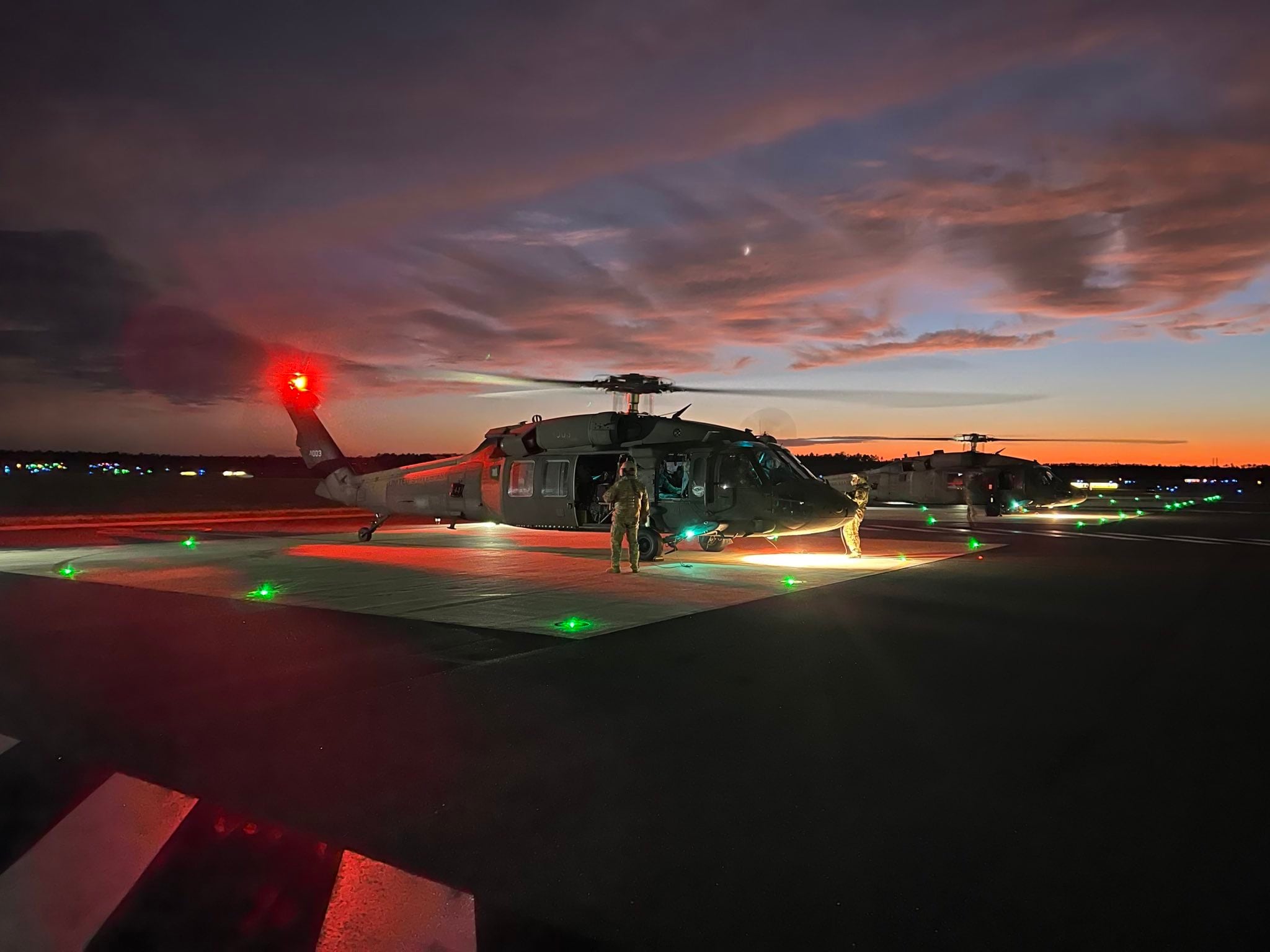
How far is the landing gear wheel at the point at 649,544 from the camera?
51.3 ft

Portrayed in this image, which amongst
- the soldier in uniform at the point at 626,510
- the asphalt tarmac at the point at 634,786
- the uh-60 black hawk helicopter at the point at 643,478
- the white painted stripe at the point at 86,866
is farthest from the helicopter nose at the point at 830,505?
the white painted stripe at the point at 86,866

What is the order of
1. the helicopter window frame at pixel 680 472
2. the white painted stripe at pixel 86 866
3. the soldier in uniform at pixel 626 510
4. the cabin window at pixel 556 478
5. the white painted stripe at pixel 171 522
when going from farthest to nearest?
the white painted stripe at pixel 171 522, the cabin window at pixel 556 478, the helicopter window frame at pixel 680 472, the soldier in uniform at pixel 626 510, the white painted stripe at pixel 86 866

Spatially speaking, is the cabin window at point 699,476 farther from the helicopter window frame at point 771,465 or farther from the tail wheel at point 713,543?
the tail wheel at point 713,543

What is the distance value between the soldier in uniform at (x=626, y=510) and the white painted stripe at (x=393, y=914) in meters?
10.6

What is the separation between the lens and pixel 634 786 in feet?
14.8

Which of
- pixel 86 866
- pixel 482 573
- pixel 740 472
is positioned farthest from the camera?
pixel 740 472

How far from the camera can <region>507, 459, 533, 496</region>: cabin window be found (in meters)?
17.2

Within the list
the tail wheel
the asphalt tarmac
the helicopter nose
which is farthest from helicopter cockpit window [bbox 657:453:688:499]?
the asphalt tarmac

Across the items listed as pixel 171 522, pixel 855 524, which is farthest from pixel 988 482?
pixel 171 522

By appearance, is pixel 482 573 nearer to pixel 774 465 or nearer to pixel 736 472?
pixel 736 472

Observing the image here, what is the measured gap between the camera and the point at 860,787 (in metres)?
4.48

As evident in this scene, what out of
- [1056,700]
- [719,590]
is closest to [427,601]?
Answer: [719,590]

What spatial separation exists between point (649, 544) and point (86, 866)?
487 inches

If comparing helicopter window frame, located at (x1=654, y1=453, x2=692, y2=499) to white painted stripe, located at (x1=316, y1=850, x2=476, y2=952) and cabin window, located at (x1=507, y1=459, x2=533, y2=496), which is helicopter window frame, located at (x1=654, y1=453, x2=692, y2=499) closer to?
cabin window, located at (x1=507, y1=459, x2=533, y2=496)
